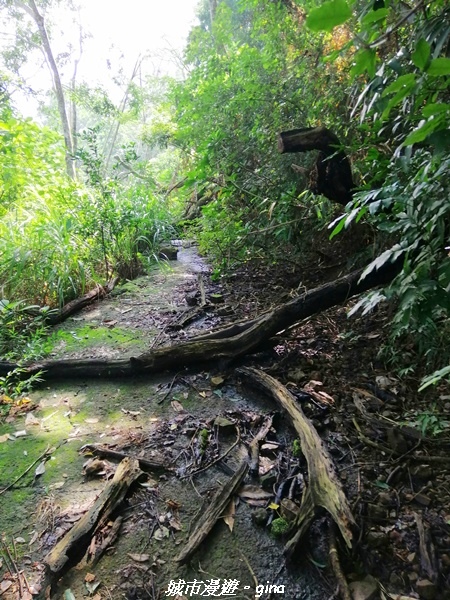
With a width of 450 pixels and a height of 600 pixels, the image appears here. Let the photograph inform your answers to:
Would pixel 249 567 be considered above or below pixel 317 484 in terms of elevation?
below

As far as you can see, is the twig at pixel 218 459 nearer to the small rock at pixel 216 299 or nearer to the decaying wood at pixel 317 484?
the decaying wood at pixel 317 484

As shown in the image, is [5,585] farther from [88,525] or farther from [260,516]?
[260,516]

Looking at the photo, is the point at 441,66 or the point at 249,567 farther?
the point at 249,567

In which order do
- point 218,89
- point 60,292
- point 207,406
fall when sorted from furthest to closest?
point 218,89 → point 60,292 → point 207,406

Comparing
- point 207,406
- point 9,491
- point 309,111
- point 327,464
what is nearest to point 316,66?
point 309,111

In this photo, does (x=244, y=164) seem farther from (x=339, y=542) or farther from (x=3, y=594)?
(x=3, y=594)

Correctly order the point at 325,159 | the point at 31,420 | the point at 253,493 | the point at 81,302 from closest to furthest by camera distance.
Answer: the point at 253,493, the point at 31,420, the point at 325,159, the point at 81,302

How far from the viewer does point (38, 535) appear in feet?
5.60

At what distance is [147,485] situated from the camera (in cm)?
195

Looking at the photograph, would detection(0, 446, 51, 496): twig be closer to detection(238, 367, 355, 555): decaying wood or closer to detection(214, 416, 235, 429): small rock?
detection(214, 416, 235, 429): small rock

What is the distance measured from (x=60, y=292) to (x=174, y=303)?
1280mm

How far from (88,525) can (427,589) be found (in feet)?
4.46

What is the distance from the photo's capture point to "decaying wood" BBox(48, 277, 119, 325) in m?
3.97

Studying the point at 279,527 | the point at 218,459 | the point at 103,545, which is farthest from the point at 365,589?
the point at 103,545
